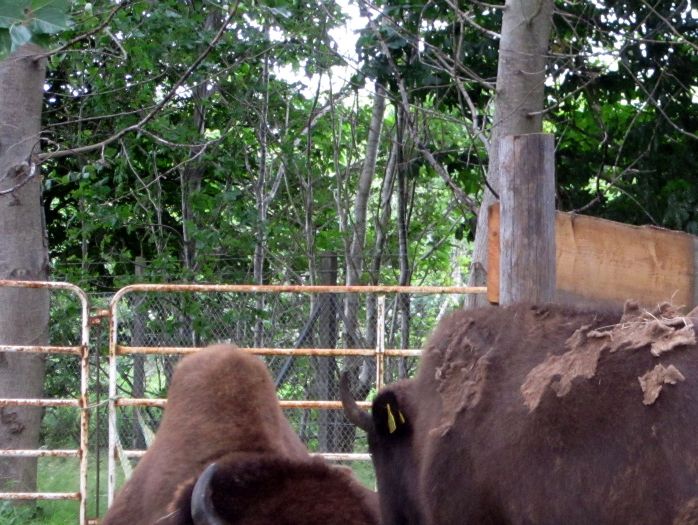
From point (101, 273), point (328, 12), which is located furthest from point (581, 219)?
point (101, 273)

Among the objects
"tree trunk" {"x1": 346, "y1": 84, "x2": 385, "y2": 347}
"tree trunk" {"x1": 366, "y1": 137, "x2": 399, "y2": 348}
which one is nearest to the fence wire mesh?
"tree trunk" {"x1": 366, "y1": 137, "x2": 399, "y2": 348}

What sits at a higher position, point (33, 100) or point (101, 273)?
point (33, 100)

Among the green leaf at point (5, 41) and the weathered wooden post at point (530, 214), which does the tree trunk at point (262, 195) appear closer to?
the weathered wooden post at point (530, 214)

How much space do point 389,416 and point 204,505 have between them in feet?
2.38

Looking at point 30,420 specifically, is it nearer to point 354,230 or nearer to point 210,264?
point 210,264

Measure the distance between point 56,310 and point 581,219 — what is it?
7415 millimetres

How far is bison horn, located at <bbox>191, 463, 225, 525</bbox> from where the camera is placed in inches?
128

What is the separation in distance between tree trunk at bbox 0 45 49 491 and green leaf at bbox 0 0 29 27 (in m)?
5.21

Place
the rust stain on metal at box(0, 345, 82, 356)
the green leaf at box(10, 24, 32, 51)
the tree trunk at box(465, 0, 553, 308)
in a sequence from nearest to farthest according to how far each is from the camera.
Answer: the green leaf at box(10, 24, 32, 51) < the tree trunk at box(465, 0, 553, 308) < the rust stain on metal at box(0, 345, 82, 356)

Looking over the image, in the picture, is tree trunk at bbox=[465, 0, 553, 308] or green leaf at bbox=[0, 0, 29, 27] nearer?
green leaf at bbox=[0, 0, 29, 27]

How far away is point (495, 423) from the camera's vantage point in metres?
2.89

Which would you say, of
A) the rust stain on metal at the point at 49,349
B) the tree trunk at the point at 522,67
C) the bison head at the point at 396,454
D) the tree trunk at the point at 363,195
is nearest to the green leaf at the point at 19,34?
the bison head at the point at 396,454

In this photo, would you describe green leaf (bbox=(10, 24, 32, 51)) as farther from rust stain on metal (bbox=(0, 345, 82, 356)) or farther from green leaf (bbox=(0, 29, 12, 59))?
rust stain on metal (bbox=(0, 345, 82, 356))

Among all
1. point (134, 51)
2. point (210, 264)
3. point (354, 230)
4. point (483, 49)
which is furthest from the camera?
point (354, 230)
